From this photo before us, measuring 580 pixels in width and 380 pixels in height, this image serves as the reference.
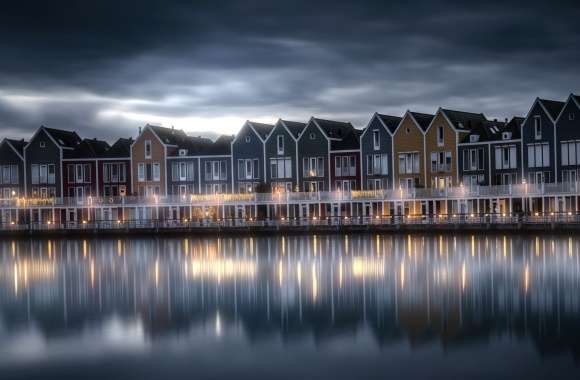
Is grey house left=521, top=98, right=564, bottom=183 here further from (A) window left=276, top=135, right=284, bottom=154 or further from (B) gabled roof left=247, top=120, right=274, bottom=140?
(B) gabled roof left=247, top=120, right=274, bottom=140

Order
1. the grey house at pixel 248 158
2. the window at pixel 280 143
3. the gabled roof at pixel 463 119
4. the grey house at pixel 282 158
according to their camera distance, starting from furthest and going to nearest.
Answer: the grey house at pixel 248 158 → the window at pixel 280 143 → the grey house at pixel 282 158 → the gabled roof at pixel 463 119

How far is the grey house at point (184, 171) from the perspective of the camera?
3420 inches

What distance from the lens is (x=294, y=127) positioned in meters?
84.8

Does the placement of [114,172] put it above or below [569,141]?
below

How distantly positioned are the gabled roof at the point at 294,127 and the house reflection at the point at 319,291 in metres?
33.4

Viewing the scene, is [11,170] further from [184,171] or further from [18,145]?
[184,171]

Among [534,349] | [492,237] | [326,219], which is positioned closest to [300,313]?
[534,349]

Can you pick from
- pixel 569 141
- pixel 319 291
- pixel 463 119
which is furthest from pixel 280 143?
pixel 319 291

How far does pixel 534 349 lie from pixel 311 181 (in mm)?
62382

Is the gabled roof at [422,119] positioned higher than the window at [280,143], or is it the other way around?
the gabled roof at [422,119]

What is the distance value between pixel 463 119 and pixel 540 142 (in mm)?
9128

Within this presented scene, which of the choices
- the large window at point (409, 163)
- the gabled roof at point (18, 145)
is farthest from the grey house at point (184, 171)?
the large window at point (409, 163)

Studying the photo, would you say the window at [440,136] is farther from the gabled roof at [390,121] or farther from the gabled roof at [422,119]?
the gabled roof at [390,121]

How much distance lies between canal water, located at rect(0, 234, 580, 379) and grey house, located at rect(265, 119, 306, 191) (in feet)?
123
